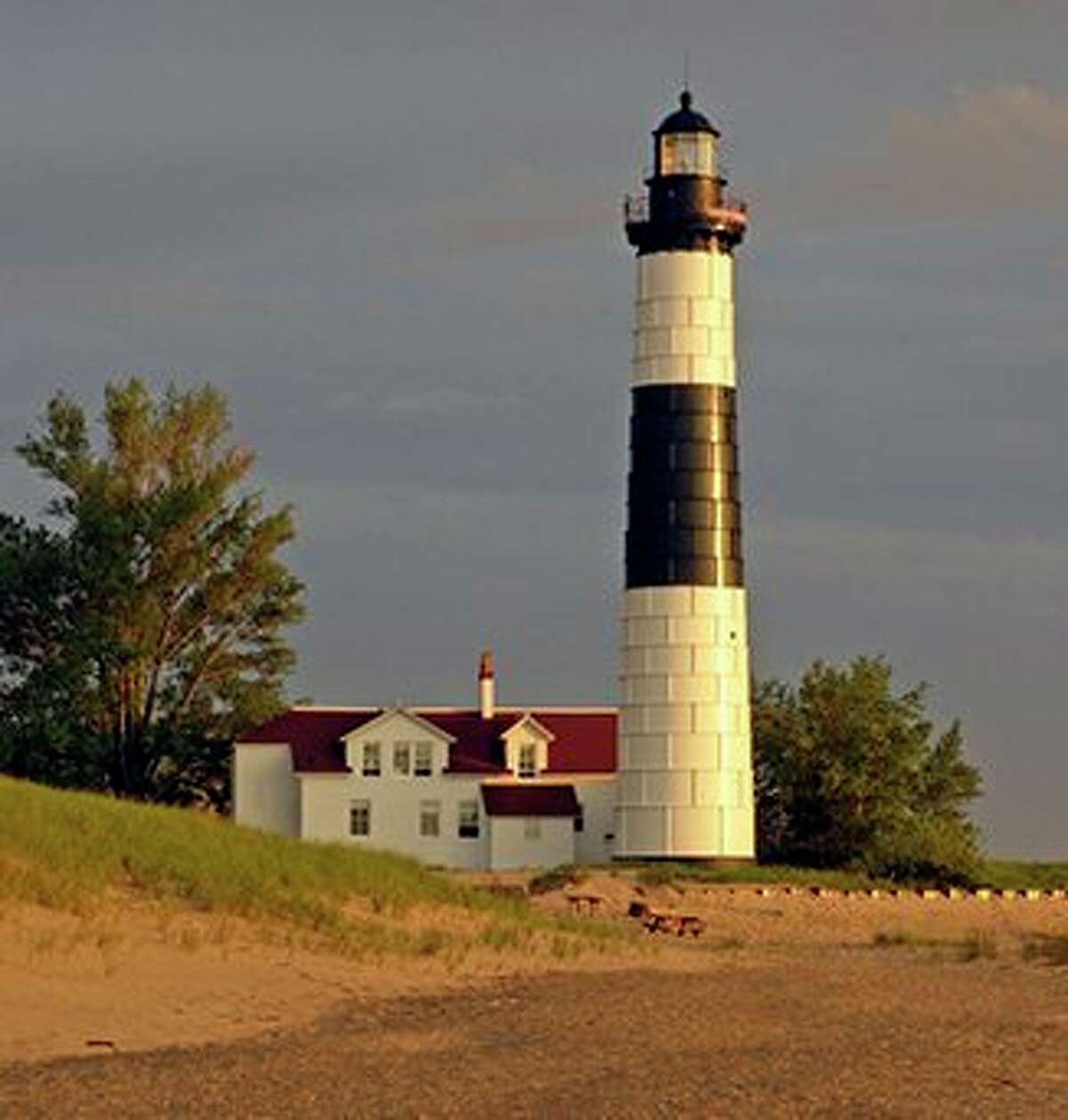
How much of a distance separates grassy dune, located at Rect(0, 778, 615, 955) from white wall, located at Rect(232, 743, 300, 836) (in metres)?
29.5

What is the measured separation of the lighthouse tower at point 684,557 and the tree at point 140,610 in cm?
1352

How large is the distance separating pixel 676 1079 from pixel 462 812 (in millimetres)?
48891

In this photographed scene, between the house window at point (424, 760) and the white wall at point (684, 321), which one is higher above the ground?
the white wall at point (684, 321)

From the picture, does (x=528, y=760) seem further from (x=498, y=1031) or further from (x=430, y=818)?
(x=498, y=1031)

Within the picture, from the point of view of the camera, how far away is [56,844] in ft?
104

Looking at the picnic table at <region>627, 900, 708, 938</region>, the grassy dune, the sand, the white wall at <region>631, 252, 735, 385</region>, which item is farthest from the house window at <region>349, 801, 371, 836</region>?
the sand

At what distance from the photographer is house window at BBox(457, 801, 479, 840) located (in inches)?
2709

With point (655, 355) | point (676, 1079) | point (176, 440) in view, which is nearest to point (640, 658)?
point (655, 355)

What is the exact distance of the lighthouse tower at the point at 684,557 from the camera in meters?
58.9

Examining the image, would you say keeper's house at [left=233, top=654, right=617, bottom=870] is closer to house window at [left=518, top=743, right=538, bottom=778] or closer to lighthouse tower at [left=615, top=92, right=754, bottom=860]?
house window at [left=518, top=743, right=538, bottom=778]

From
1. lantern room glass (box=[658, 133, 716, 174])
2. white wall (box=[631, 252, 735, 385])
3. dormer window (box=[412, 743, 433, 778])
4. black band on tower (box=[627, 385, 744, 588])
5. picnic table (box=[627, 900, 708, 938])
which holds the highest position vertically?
lantern room glass (box=[658, 133, 716, 174])

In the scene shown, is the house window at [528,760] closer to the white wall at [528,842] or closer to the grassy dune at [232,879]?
the white wall at [528,842]

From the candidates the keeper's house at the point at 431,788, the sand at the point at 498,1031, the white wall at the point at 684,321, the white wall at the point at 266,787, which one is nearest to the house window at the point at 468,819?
the keeper's house at the point at 431,788

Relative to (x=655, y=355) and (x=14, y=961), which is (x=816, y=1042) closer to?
(x=14, y=961)
